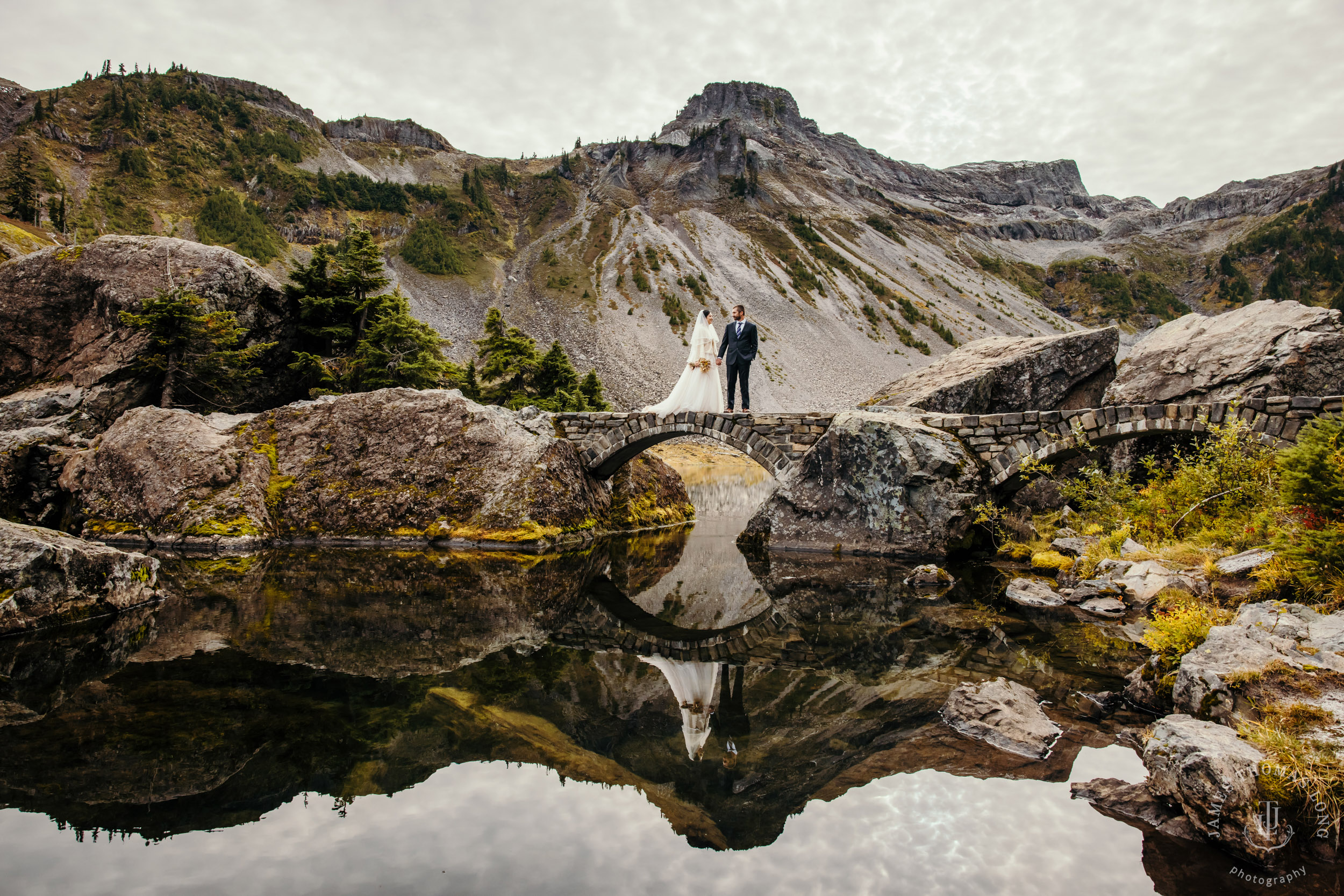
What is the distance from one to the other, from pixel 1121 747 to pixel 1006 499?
1452 cm

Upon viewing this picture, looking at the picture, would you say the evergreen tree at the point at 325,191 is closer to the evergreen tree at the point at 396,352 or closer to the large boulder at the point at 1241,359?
the evergreen tree at the point at 396,352

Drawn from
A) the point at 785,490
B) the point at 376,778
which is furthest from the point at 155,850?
the point at 785,490

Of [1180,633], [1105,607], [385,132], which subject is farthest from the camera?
[385,132]

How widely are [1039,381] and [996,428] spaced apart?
628cm

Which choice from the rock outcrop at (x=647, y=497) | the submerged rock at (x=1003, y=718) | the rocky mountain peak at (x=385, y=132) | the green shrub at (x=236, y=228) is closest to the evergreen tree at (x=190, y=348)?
the rock outcrop at (x=647, y=497)

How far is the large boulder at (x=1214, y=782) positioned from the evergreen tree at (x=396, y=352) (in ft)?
84.2

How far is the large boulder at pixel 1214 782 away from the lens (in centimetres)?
360

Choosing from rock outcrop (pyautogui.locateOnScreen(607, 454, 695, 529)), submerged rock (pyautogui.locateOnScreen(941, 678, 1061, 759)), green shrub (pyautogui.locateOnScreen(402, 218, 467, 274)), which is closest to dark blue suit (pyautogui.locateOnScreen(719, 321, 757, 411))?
rock outcrop (pyautogui.locateOnScreen(607, 454, 695, 529))

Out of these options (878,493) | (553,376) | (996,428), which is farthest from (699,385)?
(553,376)

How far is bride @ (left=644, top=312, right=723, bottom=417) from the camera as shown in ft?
63.8

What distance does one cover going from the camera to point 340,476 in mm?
18078

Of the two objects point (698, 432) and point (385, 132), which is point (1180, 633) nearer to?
point (698, 432)

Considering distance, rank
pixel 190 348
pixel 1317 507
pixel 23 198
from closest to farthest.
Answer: pixel 1317 507
pixel 190 348
pixel 23 198

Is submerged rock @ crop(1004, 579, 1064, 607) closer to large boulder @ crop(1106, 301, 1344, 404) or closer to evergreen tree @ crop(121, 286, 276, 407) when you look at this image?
large boulder @ crop(1106, 301, 1344, 404)
